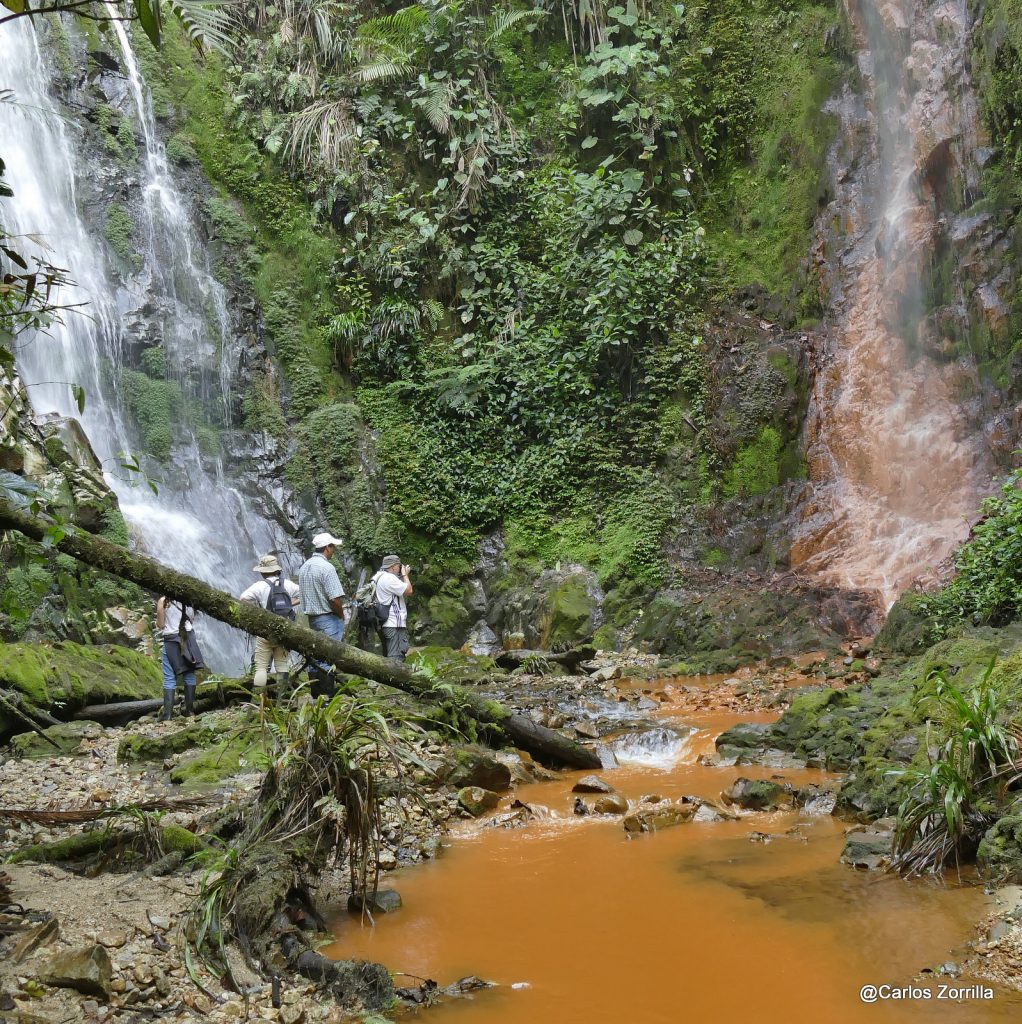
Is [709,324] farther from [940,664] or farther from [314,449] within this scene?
[940,664]

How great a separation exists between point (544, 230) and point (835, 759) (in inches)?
527

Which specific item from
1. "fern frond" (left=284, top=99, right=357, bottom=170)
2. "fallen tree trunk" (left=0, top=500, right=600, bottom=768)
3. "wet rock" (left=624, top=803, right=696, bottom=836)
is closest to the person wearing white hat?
"fallen tree trunk" (left=0, top=500, right=600, bottom=768)

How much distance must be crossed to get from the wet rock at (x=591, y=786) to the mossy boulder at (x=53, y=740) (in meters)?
4.19

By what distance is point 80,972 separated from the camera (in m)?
3.08

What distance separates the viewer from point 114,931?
352cm

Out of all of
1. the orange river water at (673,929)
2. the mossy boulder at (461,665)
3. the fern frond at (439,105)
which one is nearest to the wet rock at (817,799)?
the orange river water at (673,929)

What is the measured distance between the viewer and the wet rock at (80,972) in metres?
3.07

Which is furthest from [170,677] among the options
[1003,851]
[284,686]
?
[1003,851]

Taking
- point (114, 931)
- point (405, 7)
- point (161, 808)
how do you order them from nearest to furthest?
point (114, 931) → point (161, 808) → point (405, 7)

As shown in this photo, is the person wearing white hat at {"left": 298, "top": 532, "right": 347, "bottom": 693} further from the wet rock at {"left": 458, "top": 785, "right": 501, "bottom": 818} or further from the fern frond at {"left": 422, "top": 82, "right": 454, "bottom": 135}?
the fern frond at {"left": 422, "top": 82, "right": 454, "bottom": 135}

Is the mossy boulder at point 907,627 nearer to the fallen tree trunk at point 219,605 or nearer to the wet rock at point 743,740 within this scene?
the wet rock at point 743,740

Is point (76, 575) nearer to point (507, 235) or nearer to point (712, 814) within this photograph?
point (712, 814)

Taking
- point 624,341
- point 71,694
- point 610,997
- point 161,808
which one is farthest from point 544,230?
point 610,997

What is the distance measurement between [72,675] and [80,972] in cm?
691
